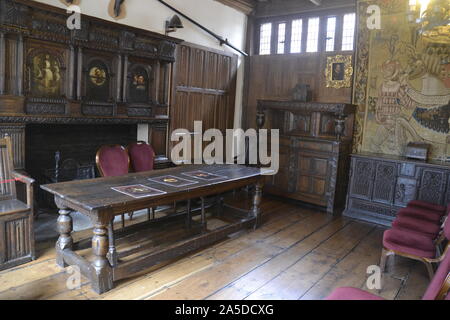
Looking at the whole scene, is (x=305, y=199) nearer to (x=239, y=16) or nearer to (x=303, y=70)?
(x=303, y=70)

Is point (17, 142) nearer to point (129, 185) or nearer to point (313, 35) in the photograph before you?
point (129, 185)

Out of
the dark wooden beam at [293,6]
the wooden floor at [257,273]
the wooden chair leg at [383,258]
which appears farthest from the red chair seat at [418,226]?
the dark wooden beam at [293,6]

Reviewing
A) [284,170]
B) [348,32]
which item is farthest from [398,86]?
[284,170]

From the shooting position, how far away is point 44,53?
4.04 metres

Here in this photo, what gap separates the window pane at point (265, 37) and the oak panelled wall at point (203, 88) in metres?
0.63

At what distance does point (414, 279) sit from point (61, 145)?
429cm

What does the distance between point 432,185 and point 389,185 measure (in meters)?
0.52

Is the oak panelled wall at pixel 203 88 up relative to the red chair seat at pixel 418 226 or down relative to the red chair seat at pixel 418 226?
up

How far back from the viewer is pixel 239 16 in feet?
21.8

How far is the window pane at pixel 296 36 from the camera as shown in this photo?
250 inches

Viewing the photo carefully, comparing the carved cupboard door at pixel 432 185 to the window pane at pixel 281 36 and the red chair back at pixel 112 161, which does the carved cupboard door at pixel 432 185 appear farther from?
the red chair back at pixel 112 161

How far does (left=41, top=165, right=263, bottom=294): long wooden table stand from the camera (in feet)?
9.14

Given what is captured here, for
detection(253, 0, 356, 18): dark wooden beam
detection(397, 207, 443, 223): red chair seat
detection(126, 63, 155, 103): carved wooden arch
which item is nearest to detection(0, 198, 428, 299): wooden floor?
detection(397, 207, 443, 223): red chair seat
